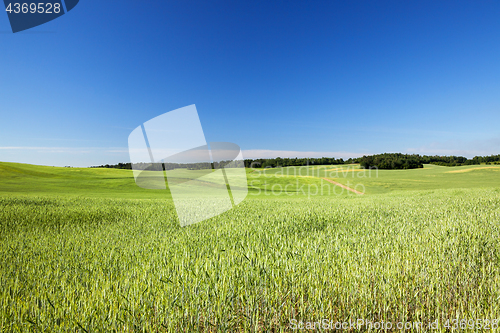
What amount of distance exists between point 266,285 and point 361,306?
109 cm

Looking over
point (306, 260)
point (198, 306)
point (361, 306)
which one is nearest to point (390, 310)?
point (361, 306)

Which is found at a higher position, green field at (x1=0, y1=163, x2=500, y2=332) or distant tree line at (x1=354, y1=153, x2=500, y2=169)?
distant tree line at (x1=354, y1=153, x2=500, y2=169)

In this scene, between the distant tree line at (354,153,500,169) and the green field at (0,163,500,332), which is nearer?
the green field at (0,163,500,332)

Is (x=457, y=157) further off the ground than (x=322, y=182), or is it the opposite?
(x=457, y=157)

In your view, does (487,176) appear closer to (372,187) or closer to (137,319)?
(372,187)

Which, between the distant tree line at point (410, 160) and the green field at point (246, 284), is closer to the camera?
the green field at point (246, 284)

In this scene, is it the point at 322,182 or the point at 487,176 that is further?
the point at 322,182

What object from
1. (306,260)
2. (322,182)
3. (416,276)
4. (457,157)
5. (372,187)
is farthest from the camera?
(457,157)

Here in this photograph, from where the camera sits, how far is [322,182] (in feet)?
168

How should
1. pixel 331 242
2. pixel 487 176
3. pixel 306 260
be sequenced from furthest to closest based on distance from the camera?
pixel 487 176, pixel 331 242, pixel 306 260

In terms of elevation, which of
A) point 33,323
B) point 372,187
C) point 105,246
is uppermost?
point 33,323

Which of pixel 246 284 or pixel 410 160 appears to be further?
pixel 410 160

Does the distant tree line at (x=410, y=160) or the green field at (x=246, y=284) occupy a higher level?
the distant tree line at (x=410, y=160)

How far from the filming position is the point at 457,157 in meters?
78.8
